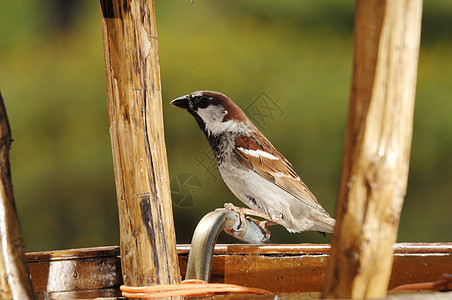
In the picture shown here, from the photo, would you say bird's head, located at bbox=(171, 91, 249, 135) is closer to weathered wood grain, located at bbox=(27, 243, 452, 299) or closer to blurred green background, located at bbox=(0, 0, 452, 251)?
weathered wood grain, located at bbox=(27, 243, 452, 299)

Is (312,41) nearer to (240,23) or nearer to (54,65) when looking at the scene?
(240,23)

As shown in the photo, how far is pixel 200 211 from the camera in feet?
5.17

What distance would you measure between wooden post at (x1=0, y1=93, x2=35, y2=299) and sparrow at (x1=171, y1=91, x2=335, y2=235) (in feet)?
1.41

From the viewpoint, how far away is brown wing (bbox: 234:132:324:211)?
852 millimetres

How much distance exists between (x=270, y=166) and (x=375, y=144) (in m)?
0.56

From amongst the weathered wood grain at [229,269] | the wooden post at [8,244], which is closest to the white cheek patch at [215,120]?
the weathered wood grain at [229,269]

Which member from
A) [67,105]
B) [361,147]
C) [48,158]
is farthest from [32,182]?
[361,147]

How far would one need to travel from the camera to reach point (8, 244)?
1.31 feet

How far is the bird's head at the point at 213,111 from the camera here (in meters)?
0.83

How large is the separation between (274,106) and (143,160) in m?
1.07

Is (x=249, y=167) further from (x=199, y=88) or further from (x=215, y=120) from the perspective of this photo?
(x=199, y=88)

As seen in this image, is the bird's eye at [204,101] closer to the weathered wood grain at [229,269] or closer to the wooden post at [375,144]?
the weathered wood grain at [229,269]

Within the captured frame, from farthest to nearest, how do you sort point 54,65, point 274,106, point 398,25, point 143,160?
point 54,65 → point 274,106 → point 143,160 → point 398,25

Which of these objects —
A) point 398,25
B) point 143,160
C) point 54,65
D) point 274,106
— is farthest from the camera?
point 54,65
